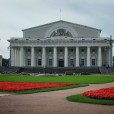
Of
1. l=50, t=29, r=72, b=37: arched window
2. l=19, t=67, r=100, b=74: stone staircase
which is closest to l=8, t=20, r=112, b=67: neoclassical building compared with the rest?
l=50, t=29, r=72, b=37: arched window

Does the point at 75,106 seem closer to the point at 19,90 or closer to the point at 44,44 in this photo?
the point at 19,90

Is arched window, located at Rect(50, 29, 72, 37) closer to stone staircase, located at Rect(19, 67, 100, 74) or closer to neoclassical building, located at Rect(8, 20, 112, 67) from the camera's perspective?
neoclassical building, located at Rect(8, 20, 112, 67)

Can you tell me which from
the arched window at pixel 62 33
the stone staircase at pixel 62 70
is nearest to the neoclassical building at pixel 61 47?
the arched window at pixel 62 33

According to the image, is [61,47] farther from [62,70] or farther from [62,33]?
[62,70]

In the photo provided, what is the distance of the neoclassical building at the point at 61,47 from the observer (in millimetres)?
67625

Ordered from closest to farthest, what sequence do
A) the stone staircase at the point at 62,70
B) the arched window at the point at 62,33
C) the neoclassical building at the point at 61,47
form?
the stone staircase at the point at 62,70
the neoclassical building at the point at 61,47
the arched window at the point at 62,33

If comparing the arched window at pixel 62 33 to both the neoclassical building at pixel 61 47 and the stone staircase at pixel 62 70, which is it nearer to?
the neoclassical building at pixel 61 47

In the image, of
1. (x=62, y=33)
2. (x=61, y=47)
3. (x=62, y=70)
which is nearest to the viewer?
(x=62, y=70)

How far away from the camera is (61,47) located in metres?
71.7

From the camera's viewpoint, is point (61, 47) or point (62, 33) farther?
point (61, 47)

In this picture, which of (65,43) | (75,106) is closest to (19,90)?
(75,106)

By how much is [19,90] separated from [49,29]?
186 ft

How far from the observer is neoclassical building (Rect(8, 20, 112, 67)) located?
222 feet

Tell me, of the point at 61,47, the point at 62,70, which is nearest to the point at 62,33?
the point at 61,47
